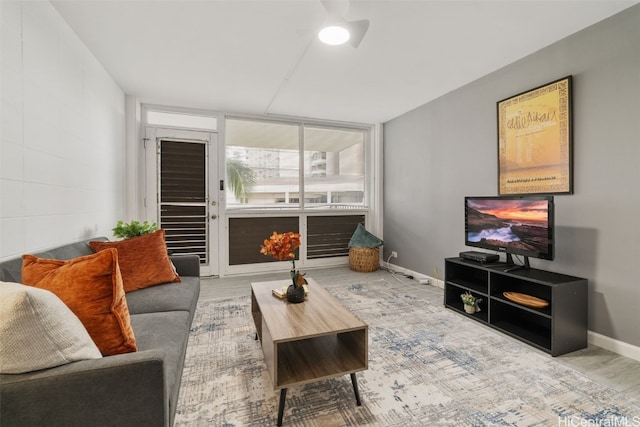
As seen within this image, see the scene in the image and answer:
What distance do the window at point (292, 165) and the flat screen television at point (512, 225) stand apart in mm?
2444

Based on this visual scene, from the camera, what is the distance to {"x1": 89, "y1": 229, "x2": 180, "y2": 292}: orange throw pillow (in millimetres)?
2256

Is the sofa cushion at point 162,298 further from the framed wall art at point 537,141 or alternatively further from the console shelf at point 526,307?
the framed wall art at point 537,141

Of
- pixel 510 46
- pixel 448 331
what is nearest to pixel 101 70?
pixel 510 46

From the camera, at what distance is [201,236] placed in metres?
4.36

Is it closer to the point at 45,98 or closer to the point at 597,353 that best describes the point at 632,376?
the point at 597,353

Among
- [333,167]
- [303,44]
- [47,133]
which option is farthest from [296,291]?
[333,167]

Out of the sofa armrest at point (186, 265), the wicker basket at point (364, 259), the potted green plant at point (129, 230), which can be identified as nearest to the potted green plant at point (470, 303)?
the wicker basket at point (364, 259)

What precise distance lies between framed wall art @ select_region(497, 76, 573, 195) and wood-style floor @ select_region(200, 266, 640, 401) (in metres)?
1.27

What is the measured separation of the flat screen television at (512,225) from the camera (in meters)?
2.40

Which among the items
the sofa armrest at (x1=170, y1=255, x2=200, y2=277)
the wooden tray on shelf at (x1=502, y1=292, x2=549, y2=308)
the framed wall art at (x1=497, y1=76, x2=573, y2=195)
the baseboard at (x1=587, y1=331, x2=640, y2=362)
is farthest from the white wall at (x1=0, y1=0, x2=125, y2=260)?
the baseboard at (x1=587, y1=331, x2=640, y2=362)

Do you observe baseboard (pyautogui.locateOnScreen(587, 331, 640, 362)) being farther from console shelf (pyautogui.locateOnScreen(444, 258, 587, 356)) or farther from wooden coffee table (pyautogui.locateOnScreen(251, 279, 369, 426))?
wooden coffee table (pyautogui.locateOnScreen(251, 279, 369, 426))

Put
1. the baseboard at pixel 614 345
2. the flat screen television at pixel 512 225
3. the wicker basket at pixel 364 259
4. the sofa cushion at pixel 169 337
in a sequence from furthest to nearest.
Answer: the wicker basket at pixel 364 259
the flat screen television at pixel 512 225
the baseboard at pixel 614 345
the sofa cushion at pixel 169 337

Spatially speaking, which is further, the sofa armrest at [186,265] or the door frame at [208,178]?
the door frame at [208,178]

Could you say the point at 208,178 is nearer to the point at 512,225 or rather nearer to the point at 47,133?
the point at 47,133
